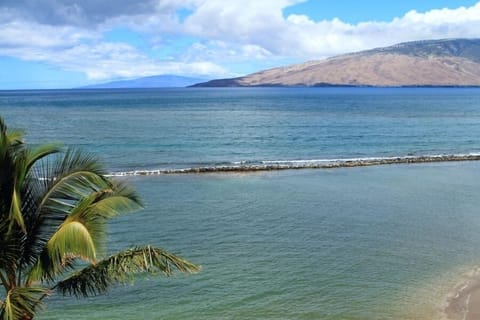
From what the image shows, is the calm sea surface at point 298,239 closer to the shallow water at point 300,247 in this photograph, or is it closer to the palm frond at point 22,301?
the shallow water at point 300,247

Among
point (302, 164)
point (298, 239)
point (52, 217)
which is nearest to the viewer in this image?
point (52, 217)

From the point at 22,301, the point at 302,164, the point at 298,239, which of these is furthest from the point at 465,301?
the point at 302,164

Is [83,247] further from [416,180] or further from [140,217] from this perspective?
[416,180]

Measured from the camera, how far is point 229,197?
34.1m

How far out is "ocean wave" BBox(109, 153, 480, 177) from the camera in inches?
1774

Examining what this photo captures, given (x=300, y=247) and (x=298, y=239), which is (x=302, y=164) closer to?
(x=298, y=239)

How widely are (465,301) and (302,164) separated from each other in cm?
3237

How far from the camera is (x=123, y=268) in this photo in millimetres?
8883

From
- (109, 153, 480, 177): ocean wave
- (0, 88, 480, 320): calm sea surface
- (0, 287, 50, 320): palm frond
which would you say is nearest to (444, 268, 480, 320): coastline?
(0, 88, 480, 320): calm sea surface

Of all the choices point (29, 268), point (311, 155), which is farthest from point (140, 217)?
point (311, 155)

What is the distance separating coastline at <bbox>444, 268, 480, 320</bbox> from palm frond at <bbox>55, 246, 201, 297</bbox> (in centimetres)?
1088

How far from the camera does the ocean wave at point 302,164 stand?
45.1 m

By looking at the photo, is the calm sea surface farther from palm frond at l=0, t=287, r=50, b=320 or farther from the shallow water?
palm frond at l=0, t=287, r=50, b=320

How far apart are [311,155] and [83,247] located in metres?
50.8
